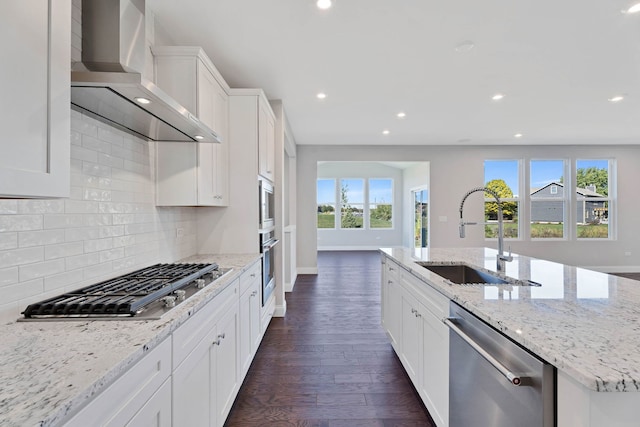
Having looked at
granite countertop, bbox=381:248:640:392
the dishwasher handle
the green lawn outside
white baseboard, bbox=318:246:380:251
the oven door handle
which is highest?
the green lawn outside

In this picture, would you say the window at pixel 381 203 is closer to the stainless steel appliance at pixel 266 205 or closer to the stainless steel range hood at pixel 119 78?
the stainless steel appliance at pixel 266 205

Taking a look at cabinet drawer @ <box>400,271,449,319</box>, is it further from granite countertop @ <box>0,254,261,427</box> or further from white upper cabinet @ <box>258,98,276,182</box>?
white upper cabinet @ <box>258,98,276,182</box>

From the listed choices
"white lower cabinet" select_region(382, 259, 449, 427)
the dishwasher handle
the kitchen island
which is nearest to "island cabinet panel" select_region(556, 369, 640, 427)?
the kitchen island

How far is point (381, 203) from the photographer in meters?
9.82

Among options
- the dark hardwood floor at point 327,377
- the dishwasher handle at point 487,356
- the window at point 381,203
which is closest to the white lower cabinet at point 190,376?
the dark hardwood floor at point 327,377

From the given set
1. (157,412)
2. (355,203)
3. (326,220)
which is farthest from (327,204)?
(157,412)

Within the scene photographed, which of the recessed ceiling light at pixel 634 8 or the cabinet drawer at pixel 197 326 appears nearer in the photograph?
the cabinet drawer at pixel 197 326

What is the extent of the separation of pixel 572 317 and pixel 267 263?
8.10 ft

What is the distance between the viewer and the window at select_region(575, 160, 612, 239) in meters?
6.30

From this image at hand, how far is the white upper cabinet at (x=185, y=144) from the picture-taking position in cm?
211

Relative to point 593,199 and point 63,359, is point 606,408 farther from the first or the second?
point 593,199

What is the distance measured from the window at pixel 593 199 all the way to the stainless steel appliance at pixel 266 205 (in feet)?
22.0

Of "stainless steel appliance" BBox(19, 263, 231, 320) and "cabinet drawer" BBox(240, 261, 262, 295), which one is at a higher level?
"stainless steel appliance" BBox(19, 263, 231, 320)

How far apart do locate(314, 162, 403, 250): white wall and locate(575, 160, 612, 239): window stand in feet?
14.8
